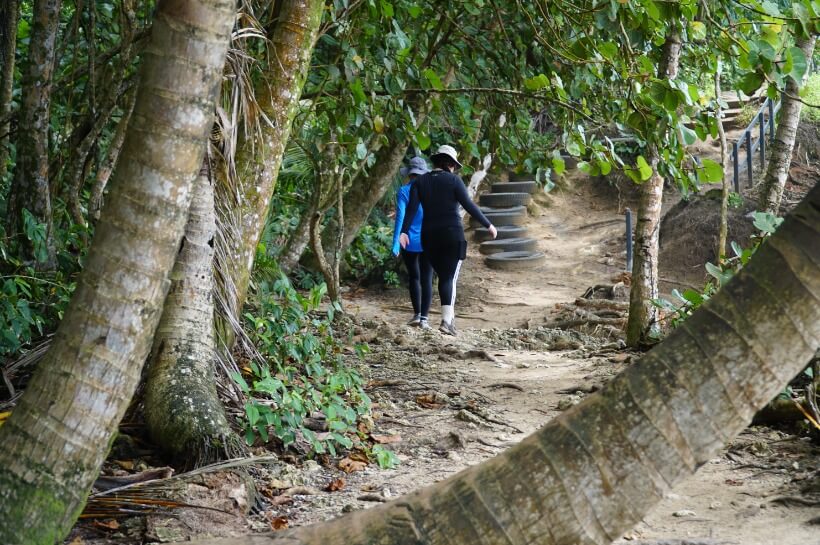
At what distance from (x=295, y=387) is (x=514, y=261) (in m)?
11.9

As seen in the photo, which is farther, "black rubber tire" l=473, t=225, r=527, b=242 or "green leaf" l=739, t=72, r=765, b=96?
"black rubber tire" l=473, t=225, r=527, b=242

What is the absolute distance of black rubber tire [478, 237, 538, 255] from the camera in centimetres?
1709

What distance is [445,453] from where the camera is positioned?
5.10m

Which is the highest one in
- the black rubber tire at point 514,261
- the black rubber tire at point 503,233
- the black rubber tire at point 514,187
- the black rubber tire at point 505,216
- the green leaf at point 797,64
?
the green leaf at point 797,64

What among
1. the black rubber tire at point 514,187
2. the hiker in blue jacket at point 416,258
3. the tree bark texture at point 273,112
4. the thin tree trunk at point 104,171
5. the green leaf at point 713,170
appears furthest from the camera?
the black rubber tire at point 514,187

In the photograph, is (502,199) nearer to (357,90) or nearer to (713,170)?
(357,90)

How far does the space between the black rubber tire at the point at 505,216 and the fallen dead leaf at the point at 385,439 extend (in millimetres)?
13483

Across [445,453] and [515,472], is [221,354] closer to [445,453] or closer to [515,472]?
[445,453]

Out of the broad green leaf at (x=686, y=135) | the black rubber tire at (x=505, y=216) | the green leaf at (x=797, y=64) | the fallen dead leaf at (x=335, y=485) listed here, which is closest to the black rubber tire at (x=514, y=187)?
the black rubber tire at (x=505, y=216)

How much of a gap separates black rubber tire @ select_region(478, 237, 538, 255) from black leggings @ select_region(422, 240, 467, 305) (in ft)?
24.5

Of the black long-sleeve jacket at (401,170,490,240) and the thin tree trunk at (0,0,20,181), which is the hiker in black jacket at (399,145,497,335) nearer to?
the black long-sleeve jacket at (401,170,490,240)

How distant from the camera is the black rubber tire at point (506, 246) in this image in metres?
17.1

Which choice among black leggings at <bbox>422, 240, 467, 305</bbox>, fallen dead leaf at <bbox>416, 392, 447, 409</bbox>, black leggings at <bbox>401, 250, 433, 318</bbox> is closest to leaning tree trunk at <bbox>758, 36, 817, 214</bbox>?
black leggings at <bbox>422, 240, 467, 305</bbox>

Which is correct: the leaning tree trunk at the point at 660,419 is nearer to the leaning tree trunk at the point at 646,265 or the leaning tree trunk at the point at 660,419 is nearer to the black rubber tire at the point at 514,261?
the leaning tree trunk at the point at 646,265
